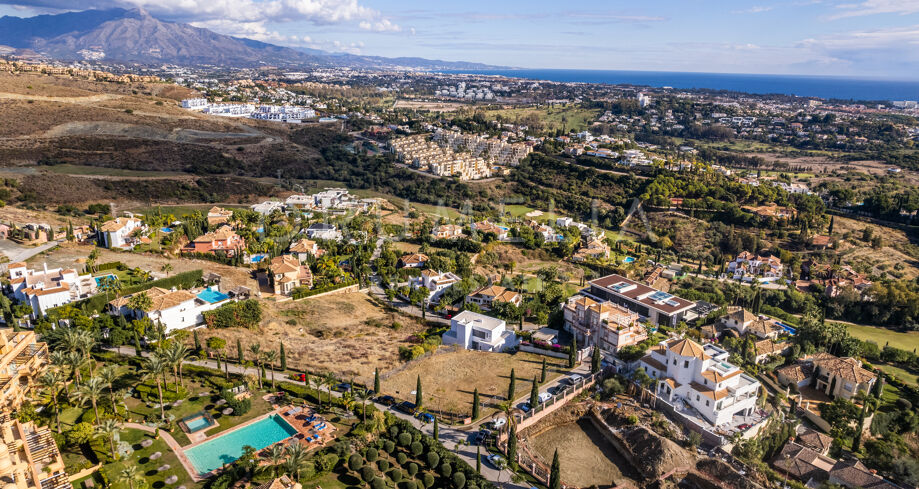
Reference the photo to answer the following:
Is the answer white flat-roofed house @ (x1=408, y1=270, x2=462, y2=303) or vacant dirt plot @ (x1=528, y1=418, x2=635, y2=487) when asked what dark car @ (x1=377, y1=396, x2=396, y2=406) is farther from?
white flat-roofed house @ (x1=408, y1=270, x2=462, y2=303)

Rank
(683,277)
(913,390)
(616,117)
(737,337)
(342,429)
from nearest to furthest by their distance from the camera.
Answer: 1. (342,429)
2. (913,390)
3. (737,337)
4. (683,277)
5. (616,117)

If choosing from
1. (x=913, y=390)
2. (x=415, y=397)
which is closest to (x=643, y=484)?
(x=415, y=397)

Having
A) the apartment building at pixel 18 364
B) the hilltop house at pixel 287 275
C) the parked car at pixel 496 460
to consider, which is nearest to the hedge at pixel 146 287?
Result: the apartment building at pixel 18 364

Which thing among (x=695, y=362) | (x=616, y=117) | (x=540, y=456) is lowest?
(x=540, y=456)

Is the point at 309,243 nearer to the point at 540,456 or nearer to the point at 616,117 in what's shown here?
the point at 540,456

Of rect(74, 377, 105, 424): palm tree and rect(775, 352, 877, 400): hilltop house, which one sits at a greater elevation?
rect(74, 377, 105, 424): palm tree

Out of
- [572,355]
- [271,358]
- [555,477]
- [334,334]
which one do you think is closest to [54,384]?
[271,358]

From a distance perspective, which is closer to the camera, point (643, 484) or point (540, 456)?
point (643, 484)

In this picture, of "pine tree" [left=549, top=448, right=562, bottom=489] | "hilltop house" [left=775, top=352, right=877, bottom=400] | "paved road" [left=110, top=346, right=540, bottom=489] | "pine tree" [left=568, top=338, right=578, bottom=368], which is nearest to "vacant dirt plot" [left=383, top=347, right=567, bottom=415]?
"pine tree" [left=568, top=338, right=578, bottom=368]

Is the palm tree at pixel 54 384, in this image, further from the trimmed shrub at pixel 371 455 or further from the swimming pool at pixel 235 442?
the trimmed shrub at pixel 371 455
